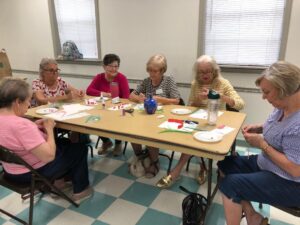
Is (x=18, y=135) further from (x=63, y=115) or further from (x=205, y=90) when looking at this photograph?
(x=205, y=90)

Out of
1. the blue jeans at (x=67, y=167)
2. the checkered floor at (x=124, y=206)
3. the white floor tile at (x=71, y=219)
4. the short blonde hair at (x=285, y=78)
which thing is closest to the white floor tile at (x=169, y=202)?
the checkered floor at (x=124, y=206)

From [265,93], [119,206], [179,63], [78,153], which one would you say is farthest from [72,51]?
[265,93]

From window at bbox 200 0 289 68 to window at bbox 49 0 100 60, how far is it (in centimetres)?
170

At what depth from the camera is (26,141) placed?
148cm

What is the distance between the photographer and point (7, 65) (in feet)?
14.1

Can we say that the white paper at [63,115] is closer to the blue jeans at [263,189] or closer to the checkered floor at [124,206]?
the checkered floor at [124,206]

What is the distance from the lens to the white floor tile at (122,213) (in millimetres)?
Result: 1841

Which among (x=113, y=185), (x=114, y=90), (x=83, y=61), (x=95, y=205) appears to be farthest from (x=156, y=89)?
(x=83, y=61)

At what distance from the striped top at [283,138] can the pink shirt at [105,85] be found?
5.61 feet

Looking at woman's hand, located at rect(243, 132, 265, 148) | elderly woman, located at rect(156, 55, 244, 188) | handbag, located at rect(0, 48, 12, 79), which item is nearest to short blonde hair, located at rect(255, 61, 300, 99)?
woman's hand, located at rect(243, 132, 265, 148)

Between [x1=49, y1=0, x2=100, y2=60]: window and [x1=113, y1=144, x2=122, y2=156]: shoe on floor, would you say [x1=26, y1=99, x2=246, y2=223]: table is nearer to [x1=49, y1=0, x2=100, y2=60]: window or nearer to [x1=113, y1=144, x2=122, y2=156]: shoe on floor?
[x1=113, y1=144, x2=122, y2=156]: shoe on floor

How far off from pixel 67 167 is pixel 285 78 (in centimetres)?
151

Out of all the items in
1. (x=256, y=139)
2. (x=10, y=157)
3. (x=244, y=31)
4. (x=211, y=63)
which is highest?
(x=244, y=31)

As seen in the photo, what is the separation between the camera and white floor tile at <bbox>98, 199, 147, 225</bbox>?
6.04 feet
